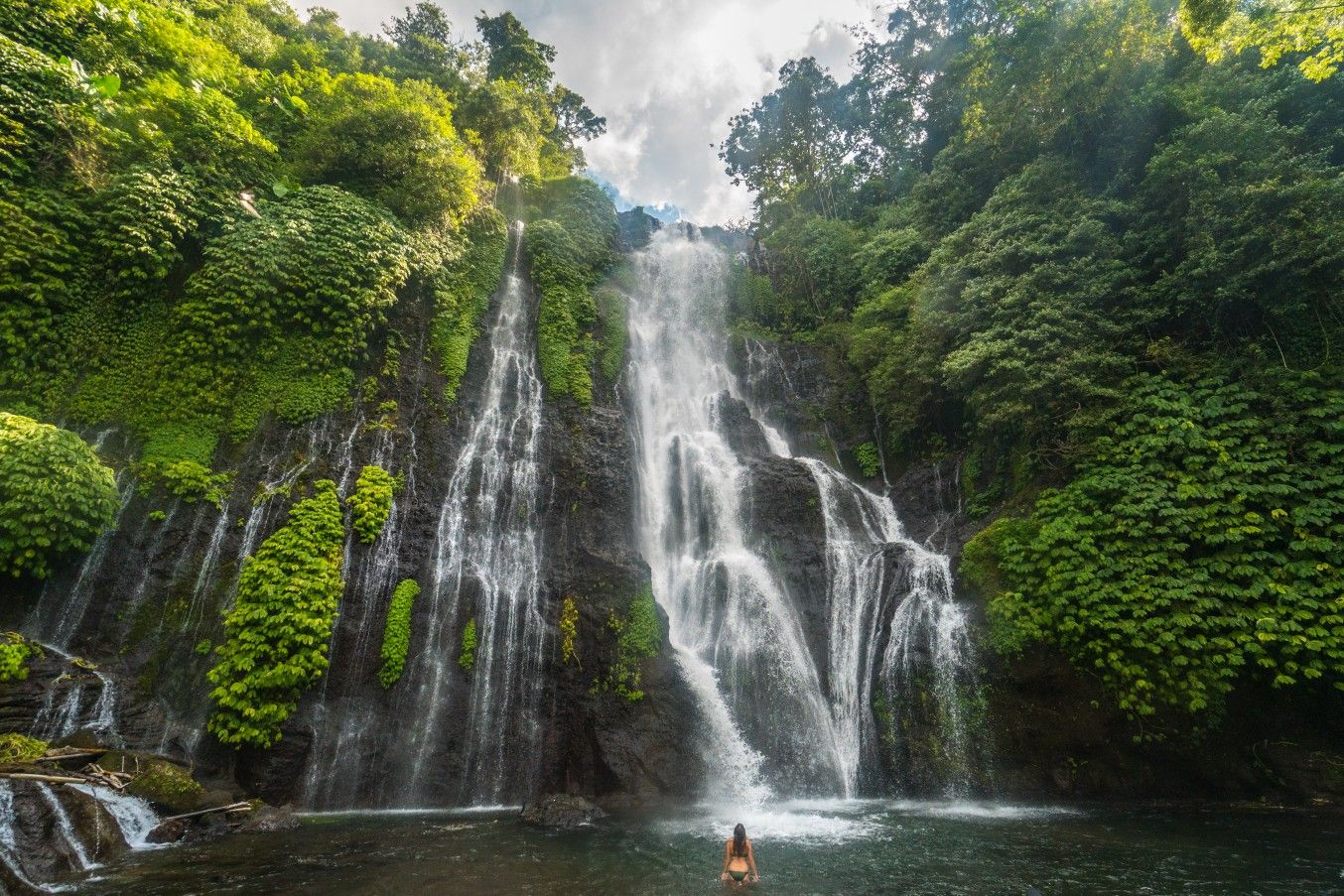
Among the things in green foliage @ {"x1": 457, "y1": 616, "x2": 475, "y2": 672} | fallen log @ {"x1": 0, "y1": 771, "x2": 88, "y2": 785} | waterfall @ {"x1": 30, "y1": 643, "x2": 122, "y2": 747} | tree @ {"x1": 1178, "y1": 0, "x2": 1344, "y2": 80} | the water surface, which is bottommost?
the water surface

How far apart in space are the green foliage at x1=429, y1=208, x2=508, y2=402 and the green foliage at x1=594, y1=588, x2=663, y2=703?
7.33m

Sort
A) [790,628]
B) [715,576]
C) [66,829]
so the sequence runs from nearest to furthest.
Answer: [66,829], [790,628], [715,576]

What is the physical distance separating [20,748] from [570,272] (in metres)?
17.0

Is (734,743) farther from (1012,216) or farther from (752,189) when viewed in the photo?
(752,189)

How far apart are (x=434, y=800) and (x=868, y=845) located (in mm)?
7466

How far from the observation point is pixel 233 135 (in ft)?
45.0

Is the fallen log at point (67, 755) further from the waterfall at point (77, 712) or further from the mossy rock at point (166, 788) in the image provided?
the waterfall at point (77, 712)

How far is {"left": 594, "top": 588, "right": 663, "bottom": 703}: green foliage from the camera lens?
38.2 ft

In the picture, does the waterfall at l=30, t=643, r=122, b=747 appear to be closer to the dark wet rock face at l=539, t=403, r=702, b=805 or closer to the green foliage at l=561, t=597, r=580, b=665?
the dark wet rock face at l=539, t=403, r=702, b=805

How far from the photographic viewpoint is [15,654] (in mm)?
8375

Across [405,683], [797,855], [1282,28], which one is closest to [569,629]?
[405,683]

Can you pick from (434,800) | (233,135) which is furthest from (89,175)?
(434,800)

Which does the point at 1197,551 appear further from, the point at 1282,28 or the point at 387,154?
the point at 387,154

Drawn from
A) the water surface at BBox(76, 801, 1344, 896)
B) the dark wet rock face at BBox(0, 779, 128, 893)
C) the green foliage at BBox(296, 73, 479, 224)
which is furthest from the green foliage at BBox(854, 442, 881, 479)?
the dark wet rock face at BBox(0, 779, 128, 893)
